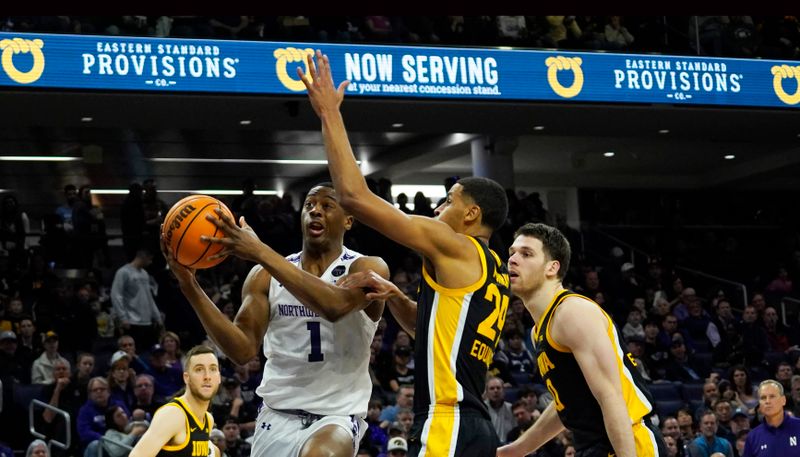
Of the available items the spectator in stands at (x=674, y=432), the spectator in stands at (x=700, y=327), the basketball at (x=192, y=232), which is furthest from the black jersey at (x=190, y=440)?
the spectator in stands at (x=700, y=327)

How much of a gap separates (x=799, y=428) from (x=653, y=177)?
50.0 ft

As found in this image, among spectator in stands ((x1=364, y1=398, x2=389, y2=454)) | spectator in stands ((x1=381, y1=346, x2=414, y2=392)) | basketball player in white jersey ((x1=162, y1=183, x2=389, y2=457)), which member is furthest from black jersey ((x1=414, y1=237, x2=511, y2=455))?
spectator in stands ((x1=381, y1=346, x2=414, y2=392))

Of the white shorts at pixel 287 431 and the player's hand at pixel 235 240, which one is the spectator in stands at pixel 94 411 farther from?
the player's hand at pixel 235 240

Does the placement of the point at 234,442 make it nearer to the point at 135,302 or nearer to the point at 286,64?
the point at 135,302

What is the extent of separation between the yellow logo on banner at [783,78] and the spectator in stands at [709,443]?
6241 millimetres

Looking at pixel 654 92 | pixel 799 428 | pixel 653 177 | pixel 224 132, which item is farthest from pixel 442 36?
pixel 653 177

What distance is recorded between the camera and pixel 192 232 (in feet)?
15.0

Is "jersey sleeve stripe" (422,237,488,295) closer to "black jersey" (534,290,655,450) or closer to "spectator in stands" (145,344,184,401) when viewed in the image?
"black jersey" (534,290,655,450)

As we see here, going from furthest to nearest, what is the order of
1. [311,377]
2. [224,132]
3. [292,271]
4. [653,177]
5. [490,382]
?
[653,177] → [224,132] → [490,382] → [311,377] → [292,271]

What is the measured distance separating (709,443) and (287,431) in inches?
316

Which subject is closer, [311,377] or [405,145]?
[311,377]

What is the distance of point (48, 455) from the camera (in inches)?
380

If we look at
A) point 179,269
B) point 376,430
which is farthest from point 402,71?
point 179,269

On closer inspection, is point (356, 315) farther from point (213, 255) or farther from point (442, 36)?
point (442, 36)
